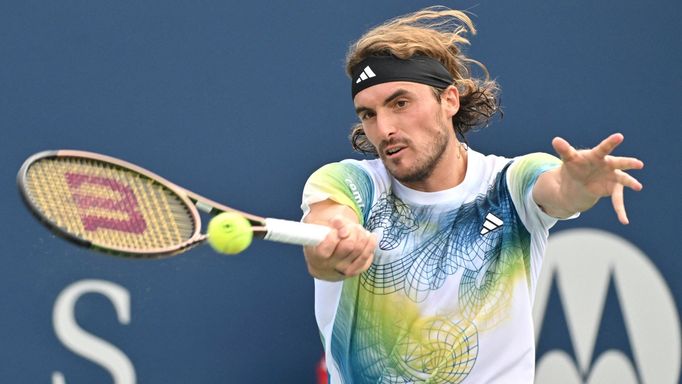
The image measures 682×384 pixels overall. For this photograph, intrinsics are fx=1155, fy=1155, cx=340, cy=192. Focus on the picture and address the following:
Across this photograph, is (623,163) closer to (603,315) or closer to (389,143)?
(389,143)

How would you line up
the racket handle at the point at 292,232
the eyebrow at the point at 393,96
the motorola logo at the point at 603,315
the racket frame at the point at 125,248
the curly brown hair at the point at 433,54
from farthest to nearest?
1. the motorola logo at the point at 603,315
2. the curly brown hair at the point at 433,54
3. the eyebrow at the point at 393,96
4. the racket handle at the point at 292,232
5. the racket frame at the point at 125,248

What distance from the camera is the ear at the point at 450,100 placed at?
11.9ft

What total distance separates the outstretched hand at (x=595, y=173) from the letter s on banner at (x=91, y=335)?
1923 millimetres

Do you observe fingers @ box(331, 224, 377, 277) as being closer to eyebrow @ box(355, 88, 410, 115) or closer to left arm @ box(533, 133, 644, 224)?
left arm @ box(533, 133, 644, 224)

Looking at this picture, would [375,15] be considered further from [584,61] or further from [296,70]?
[584,61]

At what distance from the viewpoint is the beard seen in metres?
3.36

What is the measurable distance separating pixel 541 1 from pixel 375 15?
28.8 inches

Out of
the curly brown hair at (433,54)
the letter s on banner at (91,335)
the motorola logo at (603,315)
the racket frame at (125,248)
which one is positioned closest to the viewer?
the racket frame at (125,248)

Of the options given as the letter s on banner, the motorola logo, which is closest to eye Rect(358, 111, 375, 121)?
the letter s on banner

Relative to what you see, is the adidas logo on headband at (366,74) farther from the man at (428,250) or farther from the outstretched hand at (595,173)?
the outstretched hand at (595,173)

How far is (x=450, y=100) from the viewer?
367cm

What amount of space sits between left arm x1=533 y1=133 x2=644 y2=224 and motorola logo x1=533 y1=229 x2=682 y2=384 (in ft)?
5.13

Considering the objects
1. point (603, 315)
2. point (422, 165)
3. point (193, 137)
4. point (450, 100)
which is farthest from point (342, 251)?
point (603, 315)

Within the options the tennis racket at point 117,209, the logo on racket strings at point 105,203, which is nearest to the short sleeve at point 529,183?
the tennis racket at point 117,209
